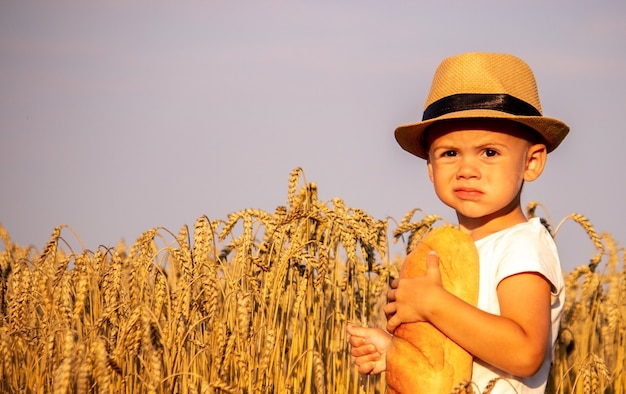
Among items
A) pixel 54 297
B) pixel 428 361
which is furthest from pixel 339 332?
pixel 428 361

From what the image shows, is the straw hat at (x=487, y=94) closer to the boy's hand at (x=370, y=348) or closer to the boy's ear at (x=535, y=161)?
the boy's ear at (x=535, y=161)

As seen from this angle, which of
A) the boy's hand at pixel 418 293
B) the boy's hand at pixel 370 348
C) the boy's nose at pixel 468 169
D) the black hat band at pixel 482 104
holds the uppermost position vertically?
the black hat band at pixel 482 104

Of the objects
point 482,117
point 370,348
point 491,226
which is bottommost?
point 370,348

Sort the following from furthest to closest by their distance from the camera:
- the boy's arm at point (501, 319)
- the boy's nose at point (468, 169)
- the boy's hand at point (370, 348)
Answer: the boy's hand at point (370, 348) → the boy's nose at point (468, 169) → the boy's arm at point (501, 319)

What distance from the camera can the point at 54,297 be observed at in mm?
2998

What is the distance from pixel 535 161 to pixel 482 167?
21cm

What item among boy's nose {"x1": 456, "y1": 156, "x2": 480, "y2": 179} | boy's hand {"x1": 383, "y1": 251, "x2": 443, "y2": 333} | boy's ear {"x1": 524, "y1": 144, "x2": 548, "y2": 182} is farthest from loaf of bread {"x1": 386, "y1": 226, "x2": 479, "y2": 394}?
boy's ear {"x1": 524, "y1": 144, "x2": 548, "y2": 182}

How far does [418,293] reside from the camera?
192cm

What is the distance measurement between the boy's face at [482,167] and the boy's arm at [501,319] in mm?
200

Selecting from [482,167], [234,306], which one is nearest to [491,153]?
[482,167]

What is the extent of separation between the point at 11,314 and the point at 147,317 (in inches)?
32.8

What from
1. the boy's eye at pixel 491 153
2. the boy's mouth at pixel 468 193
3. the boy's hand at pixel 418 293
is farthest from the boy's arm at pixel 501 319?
the boy's eye at pixel 491 153

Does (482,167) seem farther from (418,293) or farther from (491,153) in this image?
(418,293)

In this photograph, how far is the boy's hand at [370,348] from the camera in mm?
2127
